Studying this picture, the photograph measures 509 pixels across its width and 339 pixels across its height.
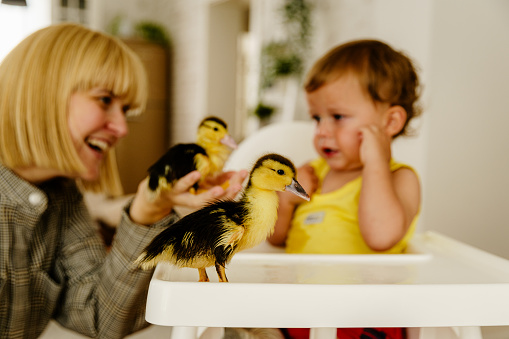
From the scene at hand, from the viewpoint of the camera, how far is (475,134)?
1.16 meters

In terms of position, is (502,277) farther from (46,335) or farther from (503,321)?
(46,335)

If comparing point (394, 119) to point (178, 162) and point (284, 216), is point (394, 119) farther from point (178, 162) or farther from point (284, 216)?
point (178, 162)

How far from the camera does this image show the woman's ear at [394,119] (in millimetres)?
952

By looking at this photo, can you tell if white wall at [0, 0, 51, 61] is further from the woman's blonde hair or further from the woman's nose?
the woman's blonde hair

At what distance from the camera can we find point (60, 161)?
2.72 ft

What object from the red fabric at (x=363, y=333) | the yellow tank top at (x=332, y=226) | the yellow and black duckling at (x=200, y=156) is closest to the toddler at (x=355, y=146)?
the yellow tank top at (x=332, y=226)

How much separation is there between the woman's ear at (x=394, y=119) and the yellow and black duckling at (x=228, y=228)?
0.60m

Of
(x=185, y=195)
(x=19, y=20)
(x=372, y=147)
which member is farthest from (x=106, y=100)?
(x=19, y=20)

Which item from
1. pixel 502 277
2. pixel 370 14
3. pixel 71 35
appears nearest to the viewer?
pixel 502 277

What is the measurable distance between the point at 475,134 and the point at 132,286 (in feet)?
3.00

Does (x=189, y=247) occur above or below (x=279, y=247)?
above

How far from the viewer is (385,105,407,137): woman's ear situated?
952 millimetres

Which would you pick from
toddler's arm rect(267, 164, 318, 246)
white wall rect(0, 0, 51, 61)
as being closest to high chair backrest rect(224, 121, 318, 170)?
toddler's arm rect(267, 164, 318, 246)

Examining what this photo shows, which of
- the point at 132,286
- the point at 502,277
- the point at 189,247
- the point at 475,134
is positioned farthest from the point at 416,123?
the point at 189,247
